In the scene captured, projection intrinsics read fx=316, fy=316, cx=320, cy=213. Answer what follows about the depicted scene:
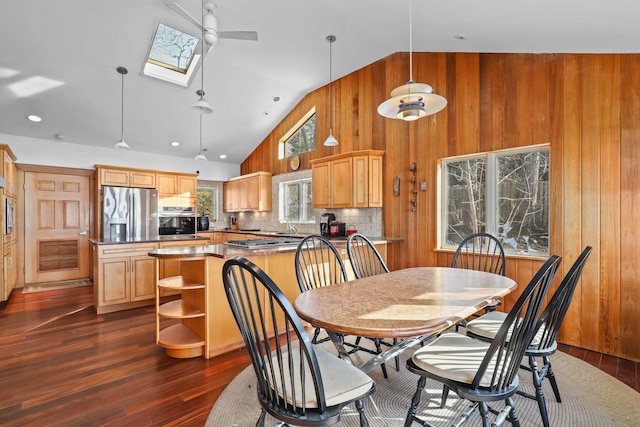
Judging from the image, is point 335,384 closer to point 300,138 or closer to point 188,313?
point 188,313

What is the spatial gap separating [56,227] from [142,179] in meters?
1.66

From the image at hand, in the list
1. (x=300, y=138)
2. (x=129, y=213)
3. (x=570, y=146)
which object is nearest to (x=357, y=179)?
(x=300, y=138)

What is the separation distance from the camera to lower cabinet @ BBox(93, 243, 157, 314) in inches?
153

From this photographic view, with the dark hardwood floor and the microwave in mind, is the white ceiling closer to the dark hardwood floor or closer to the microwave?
the microwave

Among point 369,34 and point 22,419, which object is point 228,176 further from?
point 22,419

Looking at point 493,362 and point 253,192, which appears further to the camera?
point 253,192

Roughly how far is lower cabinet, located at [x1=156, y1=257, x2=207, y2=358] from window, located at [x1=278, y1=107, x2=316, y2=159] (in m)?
3.44

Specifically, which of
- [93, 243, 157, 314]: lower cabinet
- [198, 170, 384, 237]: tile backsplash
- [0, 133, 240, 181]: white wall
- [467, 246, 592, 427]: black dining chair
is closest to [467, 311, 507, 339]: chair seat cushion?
[467, 246, 592, 427]: black dining chair

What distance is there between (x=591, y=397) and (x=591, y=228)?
145cm

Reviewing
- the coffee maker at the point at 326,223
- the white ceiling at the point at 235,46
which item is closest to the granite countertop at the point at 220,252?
the coffee maker at the point at 326,223


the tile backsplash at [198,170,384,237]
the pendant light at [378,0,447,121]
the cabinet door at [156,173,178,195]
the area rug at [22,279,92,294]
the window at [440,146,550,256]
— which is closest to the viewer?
the pendant light at [378,0,447,121]

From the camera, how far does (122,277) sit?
159 inches

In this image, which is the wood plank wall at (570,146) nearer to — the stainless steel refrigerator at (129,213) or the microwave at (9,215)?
the stainless steel refrigerator at (129,213)

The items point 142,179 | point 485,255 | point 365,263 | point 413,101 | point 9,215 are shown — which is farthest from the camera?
point 142,179
